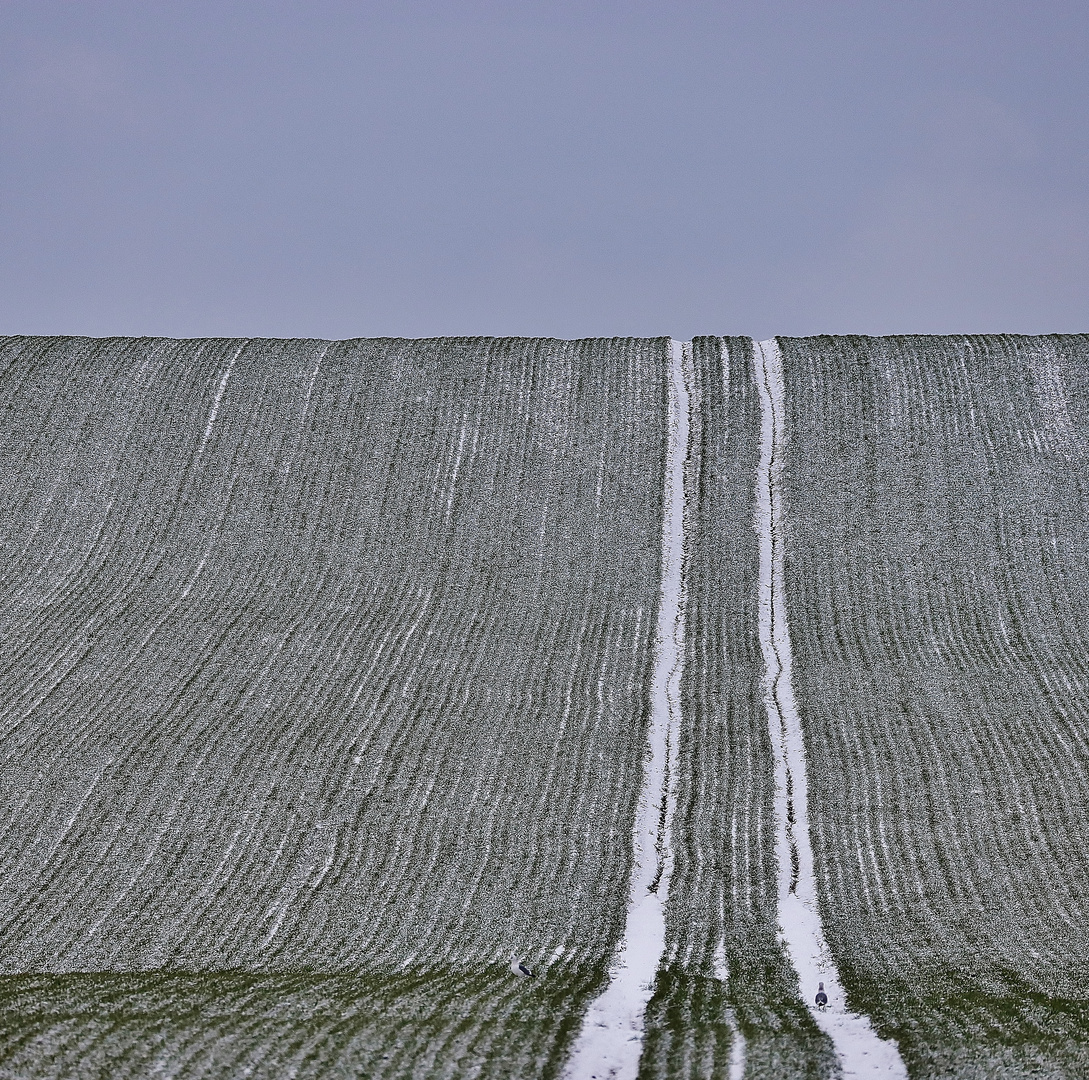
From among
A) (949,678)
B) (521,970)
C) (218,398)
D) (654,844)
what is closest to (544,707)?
(654,844)

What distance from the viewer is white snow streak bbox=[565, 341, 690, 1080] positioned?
10.5 m

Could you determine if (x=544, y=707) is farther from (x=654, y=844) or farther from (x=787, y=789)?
(x=787, y=789)

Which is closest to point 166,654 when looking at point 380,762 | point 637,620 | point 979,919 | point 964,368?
point 380,762

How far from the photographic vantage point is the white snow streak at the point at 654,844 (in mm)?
10535

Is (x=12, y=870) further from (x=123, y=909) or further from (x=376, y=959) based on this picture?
(x=376, y=959)

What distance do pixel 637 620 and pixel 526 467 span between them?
24.7 ft

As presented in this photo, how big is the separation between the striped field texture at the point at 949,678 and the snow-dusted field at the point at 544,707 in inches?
4.0

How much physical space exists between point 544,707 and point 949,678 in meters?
8.64

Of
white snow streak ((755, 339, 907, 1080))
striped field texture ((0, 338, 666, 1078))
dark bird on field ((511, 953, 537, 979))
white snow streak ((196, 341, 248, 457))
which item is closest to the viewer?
white snow streak ((755, 339, 907, 1080))

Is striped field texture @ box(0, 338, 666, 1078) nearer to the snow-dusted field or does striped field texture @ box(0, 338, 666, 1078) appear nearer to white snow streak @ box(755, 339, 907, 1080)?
the snow-dusted field

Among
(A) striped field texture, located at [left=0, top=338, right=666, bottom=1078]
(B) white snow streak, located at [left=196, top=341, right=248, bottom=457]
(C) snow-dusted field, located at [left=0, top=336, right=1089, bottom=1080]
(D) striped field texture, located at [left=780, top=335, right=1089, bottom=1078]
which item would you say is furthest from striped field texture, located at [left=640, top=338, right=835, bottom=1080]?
(B) white snow streak, located at [left=196, top=341, right=248, bottom=457]

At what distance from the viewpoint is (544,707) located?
2200 cm

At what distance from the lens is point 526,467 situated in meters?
31.2

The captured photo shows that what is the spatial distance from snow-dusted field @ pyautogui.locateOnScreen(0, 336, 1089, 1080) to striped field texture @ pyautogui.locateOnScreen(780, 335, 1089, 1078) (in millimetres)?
101
